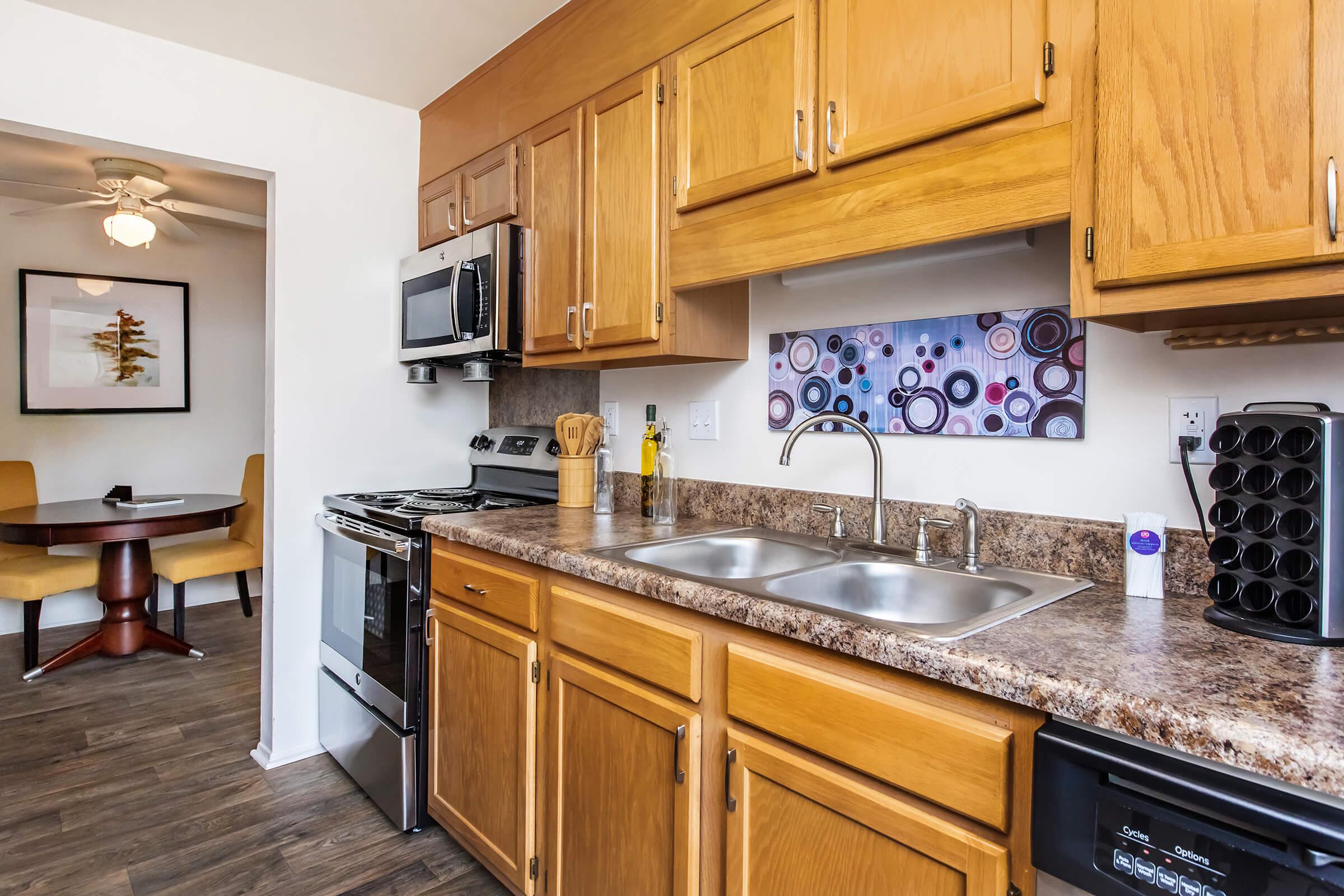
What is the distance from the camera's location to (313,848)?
6.76 ft

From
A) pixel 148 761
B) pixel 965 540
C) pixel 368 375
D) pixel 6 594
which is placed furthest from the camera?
pixel 6 594

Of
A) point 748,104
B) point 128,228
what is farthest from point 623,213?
point 128,228

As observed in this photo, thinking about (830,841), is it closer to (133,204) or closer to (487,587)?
(487,587)

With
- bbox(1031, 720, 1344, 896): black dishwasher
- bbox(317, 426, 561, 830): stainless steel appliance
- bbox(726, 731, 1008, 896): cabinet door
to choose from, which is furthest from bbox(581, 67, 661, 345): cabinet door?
bbox(1031, 720, 1344, 896): black dishwasher

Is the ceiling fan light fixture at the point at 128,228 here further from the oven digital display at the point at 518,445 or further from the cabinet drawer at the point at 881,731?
the cabinet drawer at the point at 881,731

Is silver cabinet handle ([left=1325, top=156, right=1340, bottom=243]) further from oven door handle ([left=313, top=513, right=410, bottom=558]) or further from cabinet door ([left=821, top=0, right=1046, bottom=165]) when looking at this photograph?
oven door handle ([left=313, top=513, right=410, bottom=558])

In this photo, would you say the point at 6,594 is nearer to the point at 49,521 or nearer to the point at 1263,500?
the point at 49,521

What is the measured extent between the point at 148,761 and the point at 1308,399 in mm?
3371

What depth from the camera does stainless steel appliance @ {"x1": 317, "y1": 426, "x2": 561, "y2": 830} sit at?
6.91 feet

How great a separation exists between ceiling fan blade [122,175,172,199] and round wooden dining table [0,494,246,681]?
150 centimetres

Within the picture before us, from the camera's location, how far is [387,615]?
2.19 m

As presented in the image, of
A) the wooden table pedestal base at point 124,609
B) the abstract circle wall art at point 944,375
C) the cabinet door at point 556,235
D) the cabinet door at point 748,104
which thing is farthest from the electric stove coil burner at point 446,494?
the wooden table pedestal base at point 124,609

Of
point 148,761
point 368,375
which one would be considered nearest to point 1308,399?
point 368,375

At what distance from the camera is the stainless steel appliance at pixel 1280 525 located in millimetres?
962
